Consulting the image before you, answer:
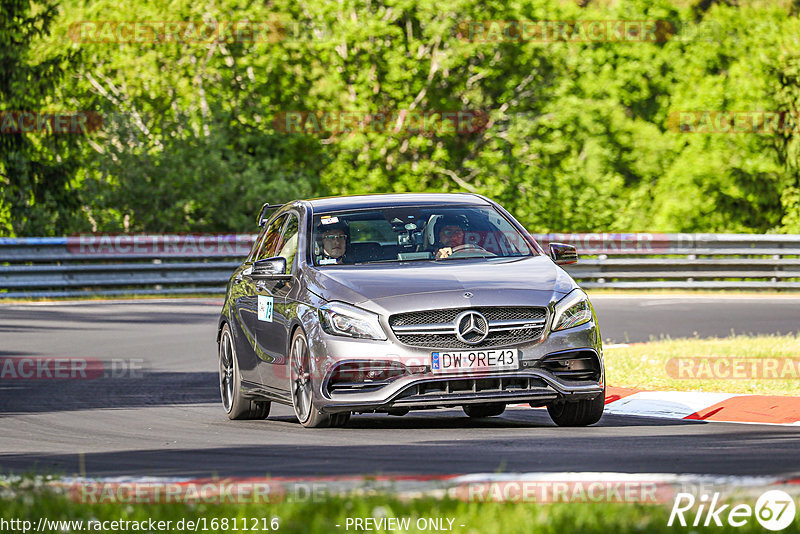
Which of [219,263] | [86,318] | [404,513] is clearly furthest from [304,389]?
[219,263]

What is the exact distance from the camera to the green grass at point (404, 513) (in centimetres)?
530

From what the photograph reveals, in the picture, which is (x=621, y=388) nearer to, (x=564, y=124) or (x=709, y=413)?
(x=709, y=413)

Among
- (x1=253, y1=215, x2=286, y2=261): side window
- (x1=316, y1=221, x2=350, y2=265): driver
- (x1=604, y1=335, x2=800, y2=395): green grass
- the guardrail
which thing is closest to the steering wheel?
(x1=316, y1=221, x2=350, y2=265): driver

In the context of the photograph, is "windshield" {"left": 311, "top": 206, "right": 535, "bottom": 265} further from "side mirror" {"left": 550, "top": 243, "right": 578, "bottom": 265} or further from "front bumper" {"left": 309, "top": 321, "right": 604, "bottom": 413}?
"front bumper" {"left": 309, "top": 321, "right": 604, "bottom": 413}

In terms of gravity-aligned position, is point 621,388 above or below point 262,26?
below

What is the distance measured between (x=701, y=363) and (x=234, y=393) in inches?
194

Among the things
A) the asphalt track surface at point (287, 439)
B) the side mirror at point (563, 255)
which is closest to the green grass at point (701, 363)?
the asphalt track surface at point (287, 439)

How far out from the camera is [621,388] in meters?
12.8

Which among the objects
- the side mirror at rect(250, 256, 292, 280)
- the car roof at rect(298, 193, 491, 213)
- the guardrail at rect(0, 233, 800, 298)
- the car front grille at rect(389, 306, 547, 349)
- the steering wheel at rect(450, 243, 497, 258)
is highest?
the car roof at rect(298, 193, 491, 213)

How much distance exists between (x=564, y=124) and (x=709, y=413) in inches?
1373

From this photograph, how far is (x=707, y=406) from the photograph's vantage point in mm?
11312

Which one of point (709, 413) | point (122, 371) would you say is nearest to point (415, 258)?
point (709, 413)

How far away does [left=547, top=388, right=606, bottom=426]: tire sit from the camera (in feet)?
33.6

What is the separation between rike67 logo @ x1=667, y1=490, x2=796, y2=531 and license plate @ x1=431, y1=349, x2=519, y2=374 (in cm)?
371
